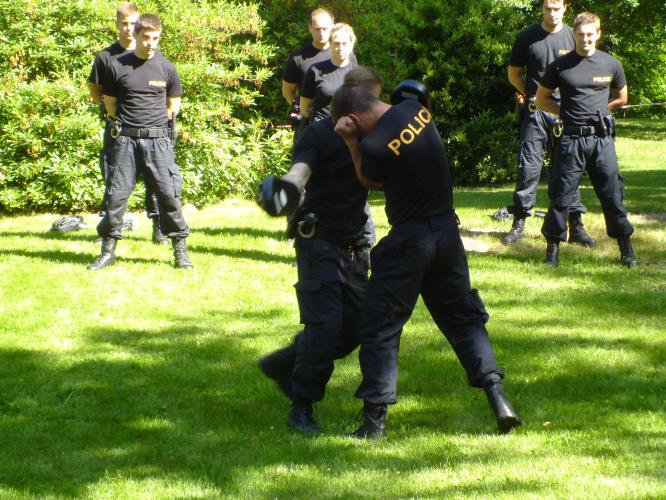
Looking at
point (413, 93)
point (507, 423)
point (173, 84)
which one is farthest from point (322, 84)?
point (507, 423)

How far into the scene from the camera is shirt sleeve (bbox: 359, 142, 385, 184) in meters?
4.98

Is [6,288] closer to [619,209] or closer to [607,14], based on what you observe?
[619,209]

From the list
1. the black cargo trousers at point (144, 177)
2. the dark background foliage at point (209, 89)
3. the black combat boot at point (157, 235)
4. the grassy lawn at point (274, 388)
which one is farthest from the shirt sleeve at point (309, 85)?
the dark background foliage at point (209, 89)

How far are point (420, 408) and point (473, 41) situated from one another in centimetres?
978

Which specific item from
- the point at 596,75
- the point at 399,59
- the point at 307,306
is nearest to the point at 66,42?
the point at 399,59

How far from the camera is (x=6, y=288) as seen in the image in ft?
29.0

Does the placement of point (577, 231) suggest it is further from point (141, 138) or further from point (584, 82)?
point (141, 138)

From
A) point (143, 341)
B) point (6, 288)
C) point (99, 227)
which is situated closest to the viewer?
point (143, 341)

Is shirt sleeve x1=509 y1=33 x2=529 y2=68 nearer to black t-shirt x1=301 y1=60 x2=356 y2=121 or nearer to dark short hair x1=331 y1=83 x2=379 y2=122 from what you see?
black t-shirt x1=301 y1=60 x2=356 y2=121

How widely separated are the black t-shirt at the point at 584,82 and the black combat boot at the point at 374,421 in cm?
452

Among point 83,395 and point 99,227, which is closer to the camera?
point 83,395

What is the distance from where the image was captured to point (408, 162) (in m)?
5.01

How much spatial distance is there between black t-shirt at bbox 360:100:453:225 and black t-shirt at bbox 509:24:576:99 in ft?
17.0

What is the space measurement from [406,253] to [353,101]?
76cm
